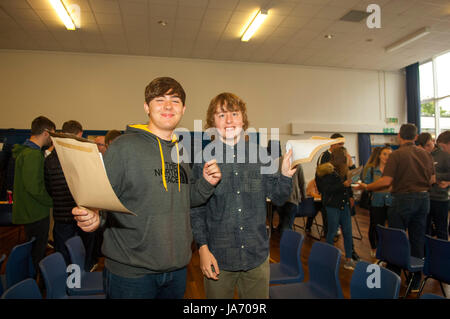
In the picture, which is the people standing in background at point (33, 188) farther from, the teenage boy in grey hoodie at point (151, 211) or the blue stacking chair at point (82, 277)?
Answer: the teenage boy in grey hoodie at point (151, 211)

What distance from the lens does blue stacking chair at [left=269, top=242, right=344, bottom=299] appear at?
1.89 metres

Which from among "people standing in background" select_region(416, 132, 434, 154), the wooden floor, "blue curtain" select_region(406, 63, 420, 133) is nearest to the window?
"blue curtain" select_region(406, 63, 420, 133)

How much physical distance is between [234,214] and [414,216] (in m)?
2.56

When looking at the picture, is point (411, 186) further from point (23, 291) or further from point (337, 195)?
point (23, 291)

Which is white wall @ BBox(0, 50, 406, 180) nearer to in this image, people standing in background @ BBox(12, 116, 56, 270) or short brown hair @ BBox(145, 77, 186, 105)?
people standing in background @ BBox(12, 116, 56, 270)

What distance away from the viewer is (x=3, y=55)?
675cm

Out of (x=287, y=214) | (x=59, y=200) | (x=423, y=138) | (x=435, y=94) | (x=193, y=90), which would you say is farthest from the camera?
(x=435, y=94)

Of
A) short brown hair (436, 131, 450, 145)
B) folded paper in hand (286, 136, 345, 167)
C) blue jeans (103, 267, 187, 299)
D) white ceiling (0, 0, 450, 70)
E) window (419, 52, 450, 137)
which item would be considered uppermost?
white ceiling (0, 0, 450, 70)

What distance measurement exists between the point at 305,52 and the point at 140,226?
7.21 m

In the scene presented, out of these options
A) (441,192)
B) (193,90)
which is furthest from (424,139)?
(193,90)

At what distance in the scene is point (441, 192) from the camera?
3.38 m

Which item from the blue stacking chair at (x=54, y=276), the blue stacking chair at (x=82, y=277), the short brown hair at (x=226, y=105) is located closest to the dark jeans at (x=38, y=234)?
the blue stacking chair at (x=82, y=277)

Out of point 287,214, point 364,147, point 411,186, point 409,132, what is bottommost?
point 287,214
